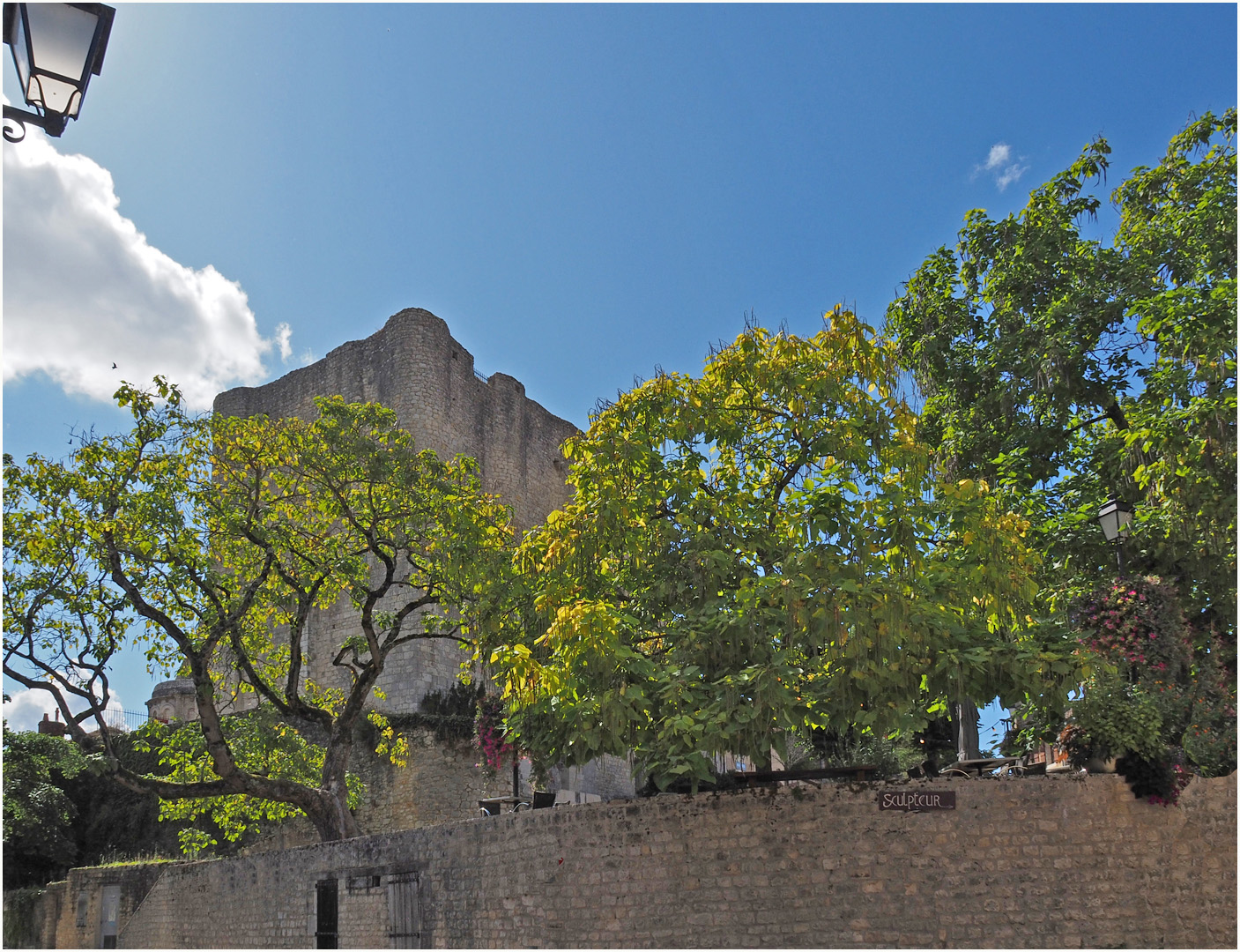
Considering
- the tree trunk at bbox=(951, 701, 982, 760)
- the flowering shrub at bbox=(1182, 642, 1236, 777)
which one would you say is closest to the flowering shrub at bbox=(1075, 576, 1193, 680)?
the flowering shrub at bbox=(1182, 642, 1236, 777)

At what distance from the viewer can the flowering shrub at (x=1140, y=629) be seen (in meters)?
10.5

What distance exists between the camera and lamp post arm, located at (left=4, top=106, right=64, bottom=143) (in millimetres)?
4113

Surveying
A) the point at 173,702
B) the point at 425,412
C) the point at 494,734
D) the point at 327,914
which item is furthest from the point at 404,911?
the point at 173,702

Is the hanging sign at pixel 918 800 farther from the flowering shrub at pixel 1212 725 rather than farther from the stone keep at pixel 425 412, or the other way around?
the stone keep at pixel 425 412

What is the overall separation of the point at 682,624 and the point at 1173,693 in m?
5.16

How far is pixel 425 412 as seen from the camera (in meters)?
27.1

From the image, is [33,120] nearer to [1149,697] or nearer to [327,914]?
[1149,697]

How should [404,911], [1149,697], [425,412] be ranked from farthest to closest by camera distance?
[425,412] < [404,911] < [1149,697]

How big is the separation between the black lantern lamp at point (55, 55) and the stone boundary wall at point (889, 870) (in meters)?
8.30

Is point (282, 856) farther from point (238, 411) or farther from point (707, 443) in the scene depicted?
point (238, 411)

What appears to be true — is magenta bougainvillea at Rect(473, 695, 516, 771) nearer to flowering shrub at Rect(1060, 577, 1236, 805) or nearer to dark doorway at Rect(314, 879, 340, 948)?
dark doorway at Rect(314, 879, 340, 948)

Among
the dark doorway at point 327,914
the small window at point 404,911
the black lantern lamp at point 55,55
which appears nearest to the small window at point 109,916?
the dark doorway at point 327,914

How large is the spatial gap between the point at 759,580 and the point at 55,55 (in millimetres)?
7440

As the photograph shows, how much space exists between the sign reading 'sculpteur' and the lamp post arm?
8624mm
